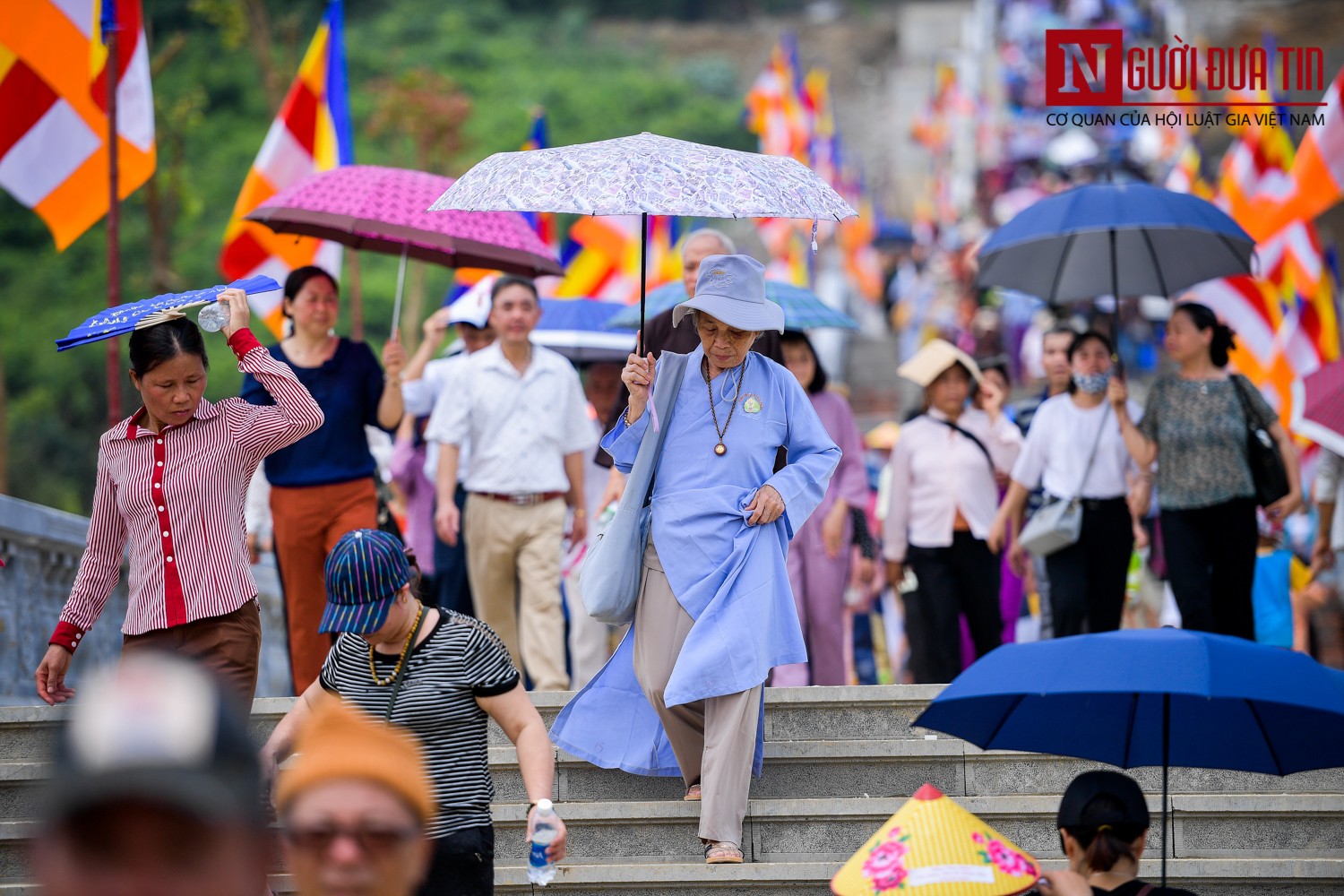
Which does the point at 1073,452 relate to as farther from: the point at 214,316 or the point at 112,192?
the point at 112,192

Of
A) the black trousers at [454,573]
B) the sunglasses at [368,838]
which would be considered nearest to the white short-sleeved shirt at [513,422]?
the black trousers at [454,573]

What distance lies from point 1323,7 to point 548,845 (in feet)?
116

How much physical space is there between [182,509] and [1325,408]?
4927 mm

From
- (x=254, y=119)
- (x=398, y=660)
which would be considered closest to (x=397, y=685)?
(x=398, y=660)

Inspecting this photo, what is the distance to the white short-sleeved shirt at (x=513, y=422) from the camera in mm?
7691

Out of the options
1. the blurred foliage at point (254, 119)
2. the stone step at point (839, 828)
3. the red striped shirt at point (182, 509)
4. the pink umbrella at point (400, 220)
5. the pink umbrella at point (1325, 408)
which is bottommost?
the stone step at point (839, 828)

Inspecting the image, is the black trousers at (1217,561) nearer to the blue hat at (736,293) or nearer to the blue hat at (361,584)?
the blue hat at (736,293)

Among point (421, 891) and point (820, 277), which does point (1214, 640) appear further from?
point (820, 277)

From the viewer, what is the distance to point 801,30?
64.9m

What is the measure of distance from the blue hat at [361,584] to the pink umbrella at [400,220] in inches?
130

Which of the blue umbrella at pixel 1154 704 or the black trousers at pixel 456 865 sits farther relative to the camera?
the black trousers at pixel 456 865

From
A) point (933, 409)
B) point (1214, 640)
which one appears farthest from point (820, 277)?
point (1214, 640)

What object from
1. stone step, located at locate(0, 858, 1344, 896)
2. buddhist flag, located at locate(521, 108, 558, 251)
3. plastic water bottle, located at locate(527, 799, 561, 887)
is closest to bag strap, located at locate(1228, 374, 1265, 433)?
stone step, located at locate(0, 858, 1344, 896)

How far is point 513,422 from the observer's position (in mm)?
7719
